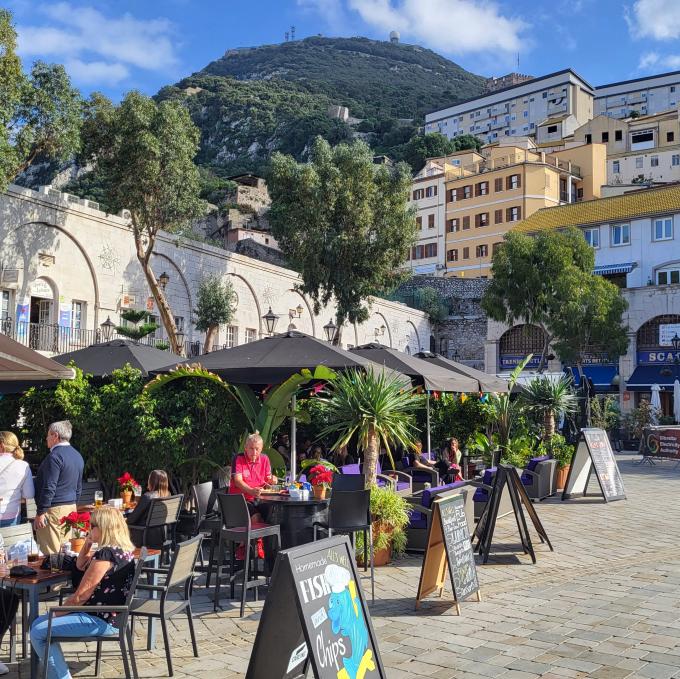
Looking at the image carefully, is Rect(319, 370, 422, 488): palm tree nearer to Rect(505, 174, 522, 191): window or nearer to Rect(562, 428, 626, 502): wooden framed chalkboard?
Rect(562, 428, 626, 502): wooden framed chalkboard

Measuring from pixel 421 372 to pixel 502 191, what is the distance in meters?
52.6

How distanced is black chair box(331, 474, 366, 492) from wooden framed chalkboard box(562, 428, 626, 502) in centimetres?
638

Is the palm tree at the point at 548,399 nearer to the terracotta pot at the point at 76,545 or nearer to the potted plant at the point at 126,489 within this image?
the potted plant at the point at 126,489

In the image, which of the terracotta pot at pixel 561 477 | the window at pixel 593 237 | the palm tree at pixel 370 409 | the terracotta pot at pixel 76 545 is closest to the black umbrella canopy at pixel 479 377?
the terracotta pot at pixel 561 477

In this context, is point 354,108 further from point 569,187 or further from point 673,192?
point 673,192

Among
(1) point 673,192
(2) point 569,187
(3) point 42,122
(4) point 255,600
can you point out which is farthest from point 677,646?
(2) point 569,187

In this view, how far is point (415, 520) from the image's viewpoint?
9.48 metres

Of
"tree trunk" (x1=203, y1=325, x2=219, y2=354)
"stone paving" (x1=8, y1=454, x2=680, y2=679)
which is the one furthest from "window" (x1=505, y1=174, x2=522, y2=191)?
"stone paving" (x1=8, y1=454, x2=680, y2=679)

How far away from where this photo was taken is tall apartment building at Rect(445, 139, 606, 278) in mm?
61031

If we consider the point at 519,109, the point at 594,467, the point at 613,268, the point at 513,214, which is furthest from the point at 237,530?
the point at 519,109

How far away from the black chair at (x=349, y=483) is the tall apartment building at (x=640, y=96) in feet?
325

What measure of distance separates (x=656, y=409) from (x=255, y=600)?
1026 inches

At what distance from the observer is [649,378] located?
40062 millimetres

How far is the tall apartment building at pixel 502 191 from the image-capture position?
61.0m
